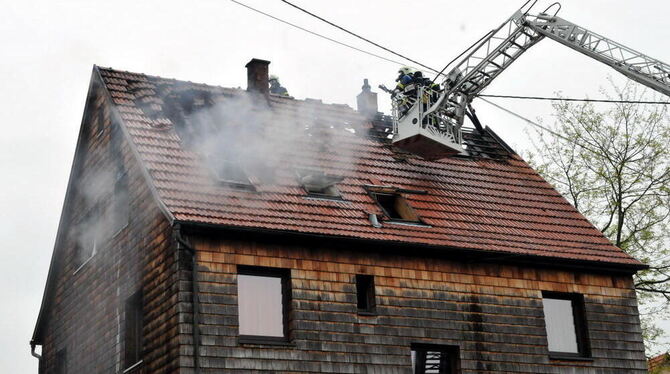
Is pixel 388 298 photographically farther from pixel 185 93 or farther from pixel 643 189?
pixel 643 189

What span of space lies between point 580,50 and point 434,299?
6856 millimetres

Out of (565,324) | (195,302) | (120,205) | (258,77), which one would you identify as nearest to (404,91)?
(258,77)

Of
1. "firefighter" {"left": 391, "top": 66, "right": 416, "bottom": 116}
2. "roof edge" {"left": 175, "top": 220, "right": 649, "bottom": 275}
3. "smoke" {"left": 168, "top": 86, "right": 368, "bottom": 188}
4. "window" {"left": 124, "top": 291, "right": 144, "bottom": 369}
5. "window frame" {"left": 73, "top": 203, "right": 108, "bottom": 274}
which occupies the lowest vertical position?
"window" {"left": 124, "top": 291, "right": 144, "bottom": 369}

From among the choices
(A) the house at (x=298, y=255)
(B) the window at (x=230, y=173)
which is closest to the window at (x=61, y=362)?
(A) the house at (x=298, y=255)

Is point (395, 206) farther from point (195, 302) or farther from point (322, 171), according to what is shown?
point (195, 302)

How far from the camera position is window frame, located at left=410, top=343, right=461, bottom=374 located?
70.6 feet

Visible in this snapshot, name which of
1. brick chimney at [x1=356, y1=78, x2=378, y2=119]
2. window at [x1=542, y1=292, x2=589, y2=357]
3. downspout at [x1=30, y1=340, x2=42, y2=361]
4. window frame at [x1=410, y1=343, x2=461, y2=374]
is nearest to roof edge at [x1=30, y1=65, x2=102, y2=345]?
downspout at [x1=30, y1=340, x2=42, y2=361]

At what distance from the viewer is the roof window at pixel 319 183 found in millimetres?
22625

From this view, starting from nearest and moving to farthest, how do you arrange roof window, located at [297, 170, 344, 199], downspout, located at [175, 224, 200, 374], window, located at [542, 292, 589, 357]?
1. downspout, located at [175, 224, 200, 374]
2. roof window, located at [297, 170, 344, 199]
3. window, located at [542, 292, 589, 357]

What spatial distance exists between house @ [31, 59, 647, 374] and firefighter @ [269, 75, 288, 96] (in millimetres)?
1829

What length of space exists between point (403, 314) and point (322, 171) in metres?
3.54

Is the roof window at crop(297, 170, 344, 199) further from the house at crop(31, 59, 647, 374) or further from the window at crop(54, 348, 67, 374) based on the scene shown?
the window at crop(54, 348, 67, 374)

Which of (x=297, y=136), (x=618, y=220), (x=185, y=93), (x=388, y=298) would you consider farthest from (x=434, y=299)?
(x=618, y=220)

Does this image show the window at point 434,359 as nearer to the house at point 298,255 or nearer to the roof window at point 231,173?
the house at point 298,255
